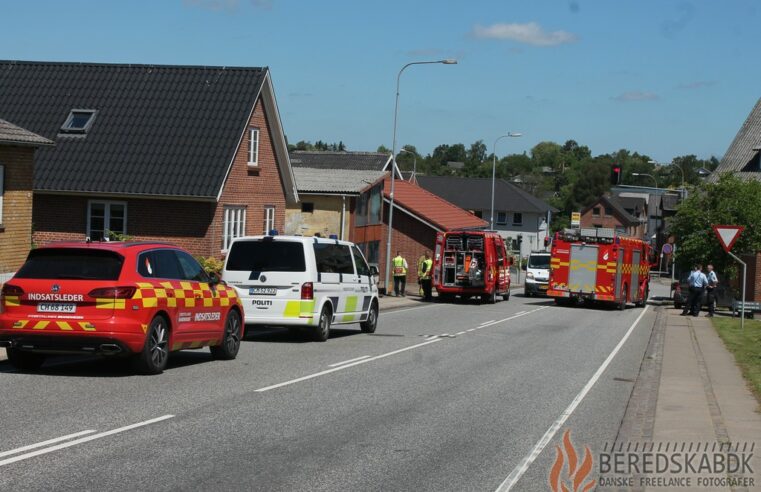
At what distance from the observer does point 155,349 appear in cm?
Answer: 1330

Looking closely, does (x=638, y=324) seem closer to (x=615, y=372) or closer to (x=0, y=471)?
(x=615, y=372)

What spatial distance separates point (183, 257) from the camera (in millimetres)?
14727

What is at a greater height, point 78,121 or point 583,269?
point 78,121

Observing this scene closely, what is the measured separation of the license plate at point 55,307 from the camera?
12.6 meters

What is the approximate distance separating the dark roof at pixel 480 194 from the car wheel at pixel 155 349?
8860 cm

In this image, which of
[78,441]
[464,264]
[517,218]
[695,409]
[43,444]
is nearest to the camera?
[43,444]

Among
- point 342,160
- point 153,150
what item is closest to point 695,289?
point 153,150

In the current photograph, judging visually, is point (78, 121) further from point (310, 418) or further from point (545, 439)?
point (545, 439)

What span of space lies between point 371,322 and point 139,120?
14570 millimetres

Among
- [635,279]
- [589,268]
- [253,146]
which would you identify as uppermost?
[253,146]

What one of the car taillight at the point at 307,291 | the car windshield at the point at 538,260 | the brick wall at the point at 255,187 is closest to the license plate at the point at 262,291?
the car taillight at the point at 307,291

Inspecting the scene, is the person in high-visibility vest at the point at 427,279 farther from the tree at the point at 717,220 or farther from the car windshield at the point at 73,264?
the car windshield at the point at 73,264

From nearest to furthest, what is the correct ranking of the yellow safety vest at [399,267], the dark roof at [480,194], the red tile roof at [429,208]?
the yellow safety vest at [399,267], the red tile roof at [429,208], the dark roof at [480,194]

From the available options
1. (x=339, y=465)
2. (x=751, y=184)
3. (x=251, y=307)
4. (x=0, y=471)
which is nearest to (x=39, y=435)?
(x=0, y=471)
